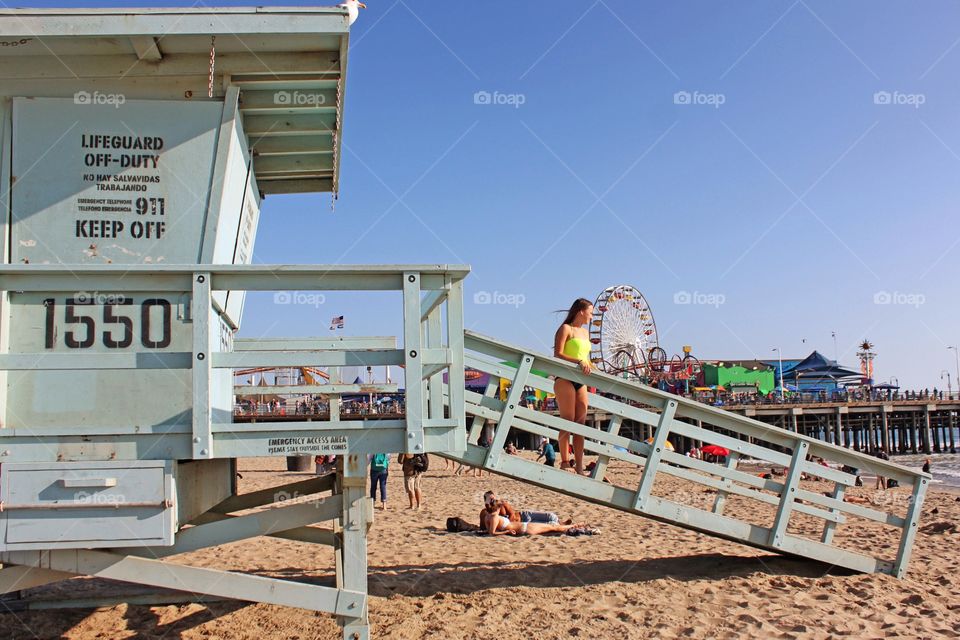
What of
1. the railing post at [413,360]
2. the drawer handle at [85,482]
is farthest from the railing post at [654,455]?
the drawer handle at [85,482]

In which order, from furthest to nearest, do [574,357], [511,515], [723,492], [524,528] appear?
[511,515] → [524,528] → [723,492] → [574,357]

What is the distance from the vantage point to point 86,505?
4098 mm

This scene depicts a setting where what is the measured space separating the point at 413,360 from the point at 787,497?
4.21 m

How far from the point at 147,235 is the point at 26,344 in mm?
1000

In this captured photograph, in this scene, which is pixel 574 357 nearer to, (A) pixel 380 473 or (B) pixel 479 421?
(B) pixel 479 421

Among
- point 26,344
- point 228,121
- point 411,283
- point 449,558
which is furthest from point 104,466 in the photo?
point 449,558

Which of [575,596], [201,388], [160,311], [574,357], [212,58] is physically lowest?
[575,596]

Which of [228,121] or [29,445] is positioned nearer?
[29,445]

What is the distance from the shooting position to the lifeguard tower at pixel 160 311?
13.6ft

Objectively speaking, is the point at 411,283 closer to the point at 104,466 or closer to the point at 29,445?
the point at 104,466

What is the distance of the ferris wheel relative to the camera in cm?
4612

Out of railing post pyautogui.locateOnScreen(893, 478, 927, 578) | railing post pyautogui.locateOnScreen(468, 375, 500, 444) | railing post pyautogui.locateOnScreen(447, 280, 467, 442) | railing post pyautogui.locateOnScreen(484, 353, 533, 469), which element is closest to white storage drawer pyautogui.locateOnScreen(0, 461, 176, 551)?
railing post pyautogui.locateOnScreen(447, 280, 467, 442)

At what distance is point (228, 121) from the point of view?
5.14 meters

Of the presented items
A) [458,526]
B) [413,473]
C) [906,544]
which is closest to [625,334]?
[413,473]
